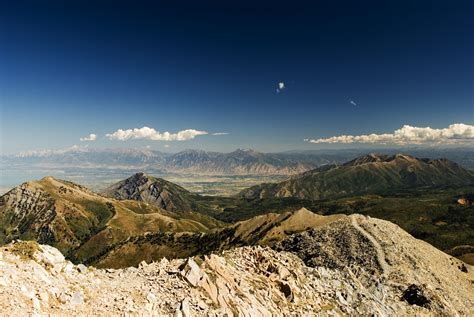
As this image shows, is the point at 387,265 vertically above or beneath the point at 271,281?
beneath

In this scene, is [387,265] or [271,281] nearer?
[271,281]

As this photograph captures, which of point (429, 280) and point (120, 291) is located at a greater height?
point (120, 291)

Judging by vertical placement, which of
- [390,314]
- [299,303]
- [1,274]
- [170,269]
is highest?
[1,274]

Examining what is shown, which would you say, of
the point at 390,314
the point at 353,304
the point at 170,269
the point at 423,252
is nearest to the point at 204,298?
the point at 170,269

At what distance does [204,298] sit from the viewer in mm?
46938

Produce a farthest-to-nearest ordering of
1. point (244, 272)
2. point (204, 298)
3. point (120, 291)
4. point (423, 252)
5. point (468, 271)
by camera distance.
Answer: point (468, 271) < point (423, 252) < point (244, 272) < point (204, 298) < point (120, 291)

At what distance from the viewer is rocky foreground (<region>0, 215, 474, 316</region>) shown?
119 ft

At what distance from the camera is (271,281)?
2393 inches

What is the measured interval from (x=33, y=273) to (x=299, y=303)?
40.9 m

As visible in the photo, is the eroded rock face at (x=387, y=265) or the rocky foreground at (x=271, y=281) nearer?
the rocky foreground at (x=271, y=281)

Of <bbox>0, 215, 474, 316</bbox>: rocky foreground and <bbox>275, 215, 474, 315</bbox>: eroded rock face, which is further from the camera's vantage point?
<bbox>275, 215, 474, 315</bbox>: eroded rock face

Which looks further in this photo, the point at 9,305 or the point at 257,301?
the point at 257,301

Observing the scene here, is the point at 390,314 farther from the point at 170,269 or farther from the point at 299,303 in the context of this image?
the point at 170,269

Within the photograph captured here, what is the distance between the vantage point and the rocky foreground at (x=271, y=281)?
36.2 m
